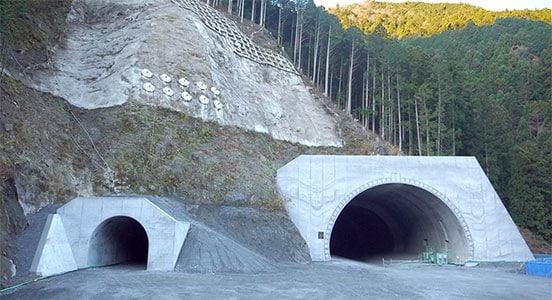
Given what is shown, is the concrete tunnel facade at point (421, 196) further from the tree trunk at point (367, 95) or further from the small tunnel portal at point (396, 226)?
the tree trunk at point (367, 95)

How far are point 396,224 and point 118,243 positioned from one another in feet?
60.2

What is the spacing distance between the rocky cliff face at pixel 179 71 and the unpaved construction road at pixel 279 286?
11467 millimetres

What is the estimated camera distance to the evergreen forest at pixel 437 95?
1178 inches

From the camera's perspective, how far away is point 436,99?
31812 millimetres

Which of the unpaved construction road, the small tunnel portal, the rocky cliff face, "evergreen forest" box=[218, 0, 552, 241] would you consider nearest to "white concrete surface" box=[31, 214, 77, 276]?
the unpaved construction road

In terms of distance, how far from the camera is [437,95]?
31.9 metres

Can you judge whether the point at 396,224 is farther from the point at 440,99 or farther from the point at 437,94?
the point at 437,94

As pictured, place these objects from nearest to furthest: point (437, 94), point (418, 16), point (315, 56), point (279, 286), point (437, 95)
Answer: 1. point (279, 286)
2. point (437, 94)
3. point (437, 95)
4. point (315, 56)
5. point (418, 16)

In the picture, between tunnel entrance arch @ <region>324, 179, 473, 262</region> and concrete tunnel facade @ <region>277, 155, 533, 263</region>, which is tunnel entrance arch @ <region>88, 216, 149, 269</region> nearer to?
concrete tunnel facade @ <region>277, 155, 533, 263</region>

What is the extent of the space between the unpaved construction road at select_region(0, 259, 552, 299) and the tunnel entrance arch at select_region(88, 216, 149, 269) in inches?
52.7

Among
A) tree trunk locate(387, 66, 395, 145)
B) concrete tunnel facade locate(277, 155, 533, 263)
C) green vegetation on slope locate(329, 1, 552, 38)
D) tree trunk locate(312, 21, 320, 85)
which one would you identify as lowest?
concrete tunnel facade locate(277, 155, 533, 263)

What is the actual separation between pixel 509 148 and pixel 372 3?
9131 centimetres

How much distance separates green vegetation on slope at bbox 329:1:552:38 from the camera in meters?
83.1

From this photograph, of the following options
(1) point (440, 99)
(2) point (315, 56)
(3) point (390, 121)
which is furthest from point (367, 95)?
(1) point (440, 99)
